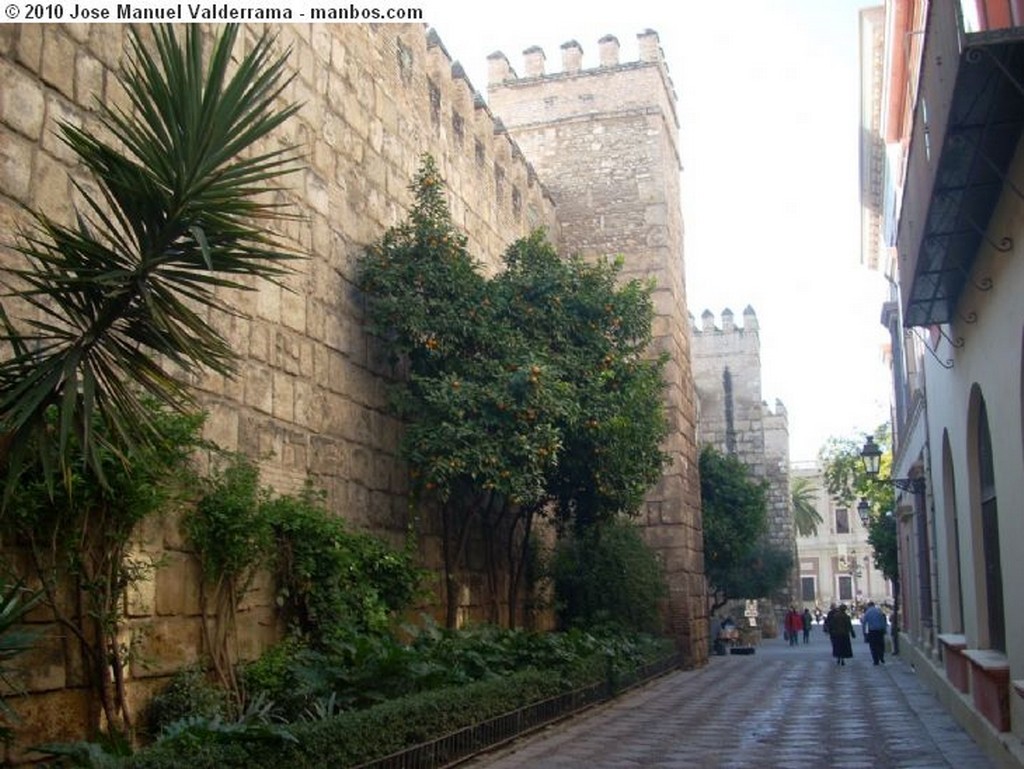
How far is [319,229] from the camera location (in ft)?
33.5

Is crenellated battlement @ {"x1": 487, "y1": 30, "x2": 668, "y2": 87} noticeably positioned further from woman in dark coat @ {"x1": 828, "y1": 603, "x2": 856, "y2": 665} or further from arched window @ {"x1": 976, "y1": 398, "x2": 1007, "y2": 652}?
arched window @ {"x1": 976, "y1": 398, "x2": 1007, "y2": 652}

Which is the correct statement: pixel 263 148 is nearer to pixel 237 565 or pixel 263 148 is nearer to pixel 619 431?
pixel 237 565

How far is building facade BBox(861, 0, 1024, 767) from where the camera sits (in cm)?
591

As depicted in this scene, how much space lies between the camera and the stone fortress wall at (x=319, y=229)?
662cm

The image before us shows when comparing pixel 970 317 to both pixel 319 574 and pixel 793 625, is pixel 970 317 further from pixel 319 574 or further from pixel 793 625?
pixel 793 625

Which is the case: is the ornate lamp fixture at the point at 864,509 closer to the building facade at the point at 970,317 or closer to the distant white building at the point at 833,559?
the building facade at the point at 970,317

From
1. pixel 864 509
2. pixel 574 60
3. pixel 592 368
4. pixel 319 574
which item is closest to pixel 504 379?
pixel 592 368

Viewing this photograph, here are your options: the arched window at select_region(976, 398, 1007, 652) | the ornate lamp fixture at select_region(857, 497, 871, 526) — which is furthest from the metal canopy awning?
the ornate lamp fixture at select_region(857, 497, 871, 526)

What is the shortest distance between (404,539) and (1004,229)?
6528 millimetres

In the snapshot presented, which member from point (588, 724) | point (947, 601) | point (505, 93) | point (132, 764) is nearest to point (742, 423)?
point (505, 93)

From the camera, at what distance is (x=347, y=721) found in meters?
6.70

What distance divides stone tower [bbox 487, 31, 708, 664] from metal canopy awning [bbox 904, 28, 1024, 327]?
33.4 feet

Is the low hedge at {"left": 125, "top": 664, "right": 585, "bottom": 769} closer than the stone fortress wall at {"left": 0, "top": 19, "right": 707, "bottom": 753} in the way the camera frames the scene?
Yes

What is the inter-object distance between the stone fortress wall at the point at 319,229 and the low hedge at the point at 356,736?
120 centimetres
